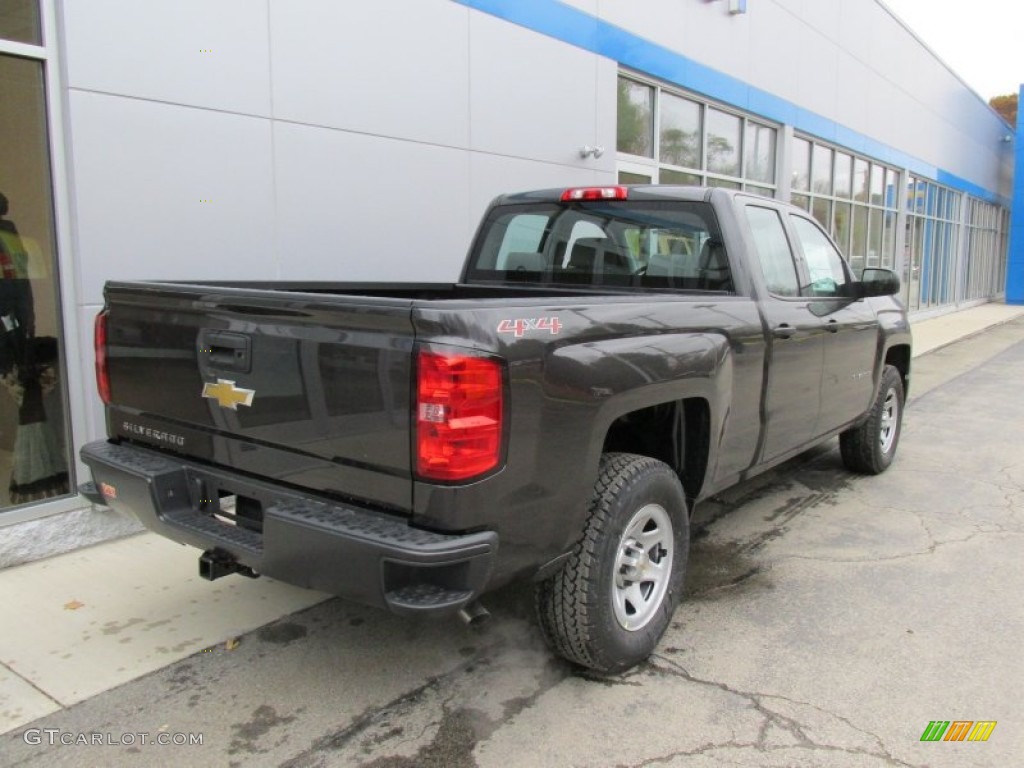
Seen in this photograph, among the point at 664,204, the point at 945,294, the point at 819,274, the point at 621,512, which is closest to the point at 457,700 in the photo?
the point at 621,512

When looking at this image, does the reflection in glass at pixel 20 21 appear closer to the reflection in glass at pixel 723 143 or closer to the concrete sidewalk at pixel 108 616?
the concrete sidewalk at pixel 108 616

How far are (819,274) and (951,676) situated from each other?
→ 7.93 ft

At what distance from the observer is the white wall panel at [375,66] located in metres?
5.62

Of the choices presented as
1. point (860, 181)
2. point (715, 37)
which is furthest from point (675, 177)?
point (860, 181)

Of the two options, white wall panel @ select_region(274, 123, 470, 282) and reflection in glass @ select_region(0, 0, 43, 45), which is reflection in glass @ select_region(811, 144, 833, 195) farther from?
reflection in glass @ select_region(0, 0, 43, 45)

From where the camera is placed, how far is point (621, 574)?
10.5 feet

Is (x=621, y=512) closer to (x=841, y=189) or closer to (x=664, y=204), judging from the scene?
(x=664, y=204)

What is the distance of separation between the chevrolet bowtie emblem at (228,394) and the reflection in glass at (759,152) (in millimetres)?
11087

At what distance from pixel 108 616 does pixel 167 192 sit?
2.60 m

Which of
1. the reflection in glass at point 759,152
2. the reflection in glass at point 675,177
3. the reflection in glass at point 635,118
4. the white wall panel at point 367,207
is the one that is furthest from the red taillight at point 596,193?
the reflection in glass at point 759,152

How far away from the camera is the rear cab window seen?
4.00m

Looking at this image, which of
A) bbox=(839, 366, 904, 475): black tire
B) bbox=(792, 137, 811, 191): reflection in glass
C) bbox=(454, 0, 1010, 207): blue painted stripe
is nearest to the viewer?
bbox=(839, 366, 904, 475): black tire

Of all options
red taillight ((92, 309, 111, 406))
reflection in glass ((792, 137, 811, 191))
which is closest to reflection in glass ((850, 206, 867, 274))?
reflection in glass ((792, 137, 811, 191))

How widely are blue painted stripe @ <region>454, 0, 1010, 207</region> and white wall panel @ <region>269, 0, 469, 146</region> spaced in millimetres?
567
